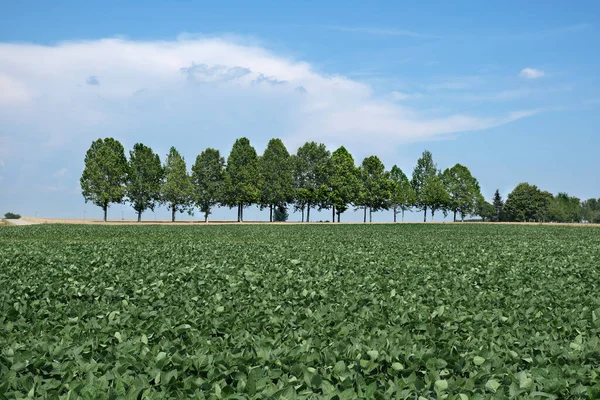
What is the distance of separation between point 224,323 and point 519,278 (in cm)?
919

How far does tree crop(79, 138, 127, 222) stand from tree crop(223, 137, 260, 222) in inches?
655

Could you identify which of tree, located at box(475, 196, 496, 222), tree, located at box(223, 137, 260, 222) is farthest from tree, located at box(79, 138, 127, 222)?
tree, located at box(475, 196, 496, 222)

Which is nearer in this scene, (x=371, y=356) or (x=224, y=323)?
(x=371, y=356)

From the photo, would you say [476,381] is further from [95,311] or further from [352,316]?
[95,311]

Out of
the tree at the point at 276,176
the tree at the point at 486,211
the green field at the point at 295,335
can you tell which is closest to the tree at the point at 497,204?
the tree at the point at 486,211

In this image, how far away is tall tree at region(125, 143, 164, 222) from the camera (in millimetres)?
87375

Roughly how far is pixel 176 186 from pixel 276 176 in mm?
15880

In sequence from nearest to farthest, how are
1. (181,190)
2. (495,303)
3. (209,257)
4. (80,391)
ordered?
(80,391), (495,303), (209,257), (181,190)

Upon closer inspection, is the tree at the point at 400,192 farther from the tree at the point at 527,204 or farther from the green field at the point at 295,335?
the green field at the point at 295,335

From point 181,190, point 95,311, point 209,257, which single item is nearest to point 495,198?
point 181,190

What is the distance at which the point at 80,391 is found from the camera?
507cm

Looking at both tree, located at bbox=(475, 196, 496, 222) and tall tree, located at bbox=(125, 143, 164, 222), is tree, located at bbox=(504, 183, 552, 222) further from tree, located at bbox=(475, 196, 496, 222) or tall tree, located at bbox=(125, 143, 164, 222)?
tall tree, located at bbox=(125, 143, 164, 222)

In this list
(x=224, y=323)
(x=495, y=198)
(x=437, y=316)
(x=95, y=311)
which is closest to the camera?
(x=224, y=323)

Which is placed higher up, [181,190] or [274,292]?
[181,190]
